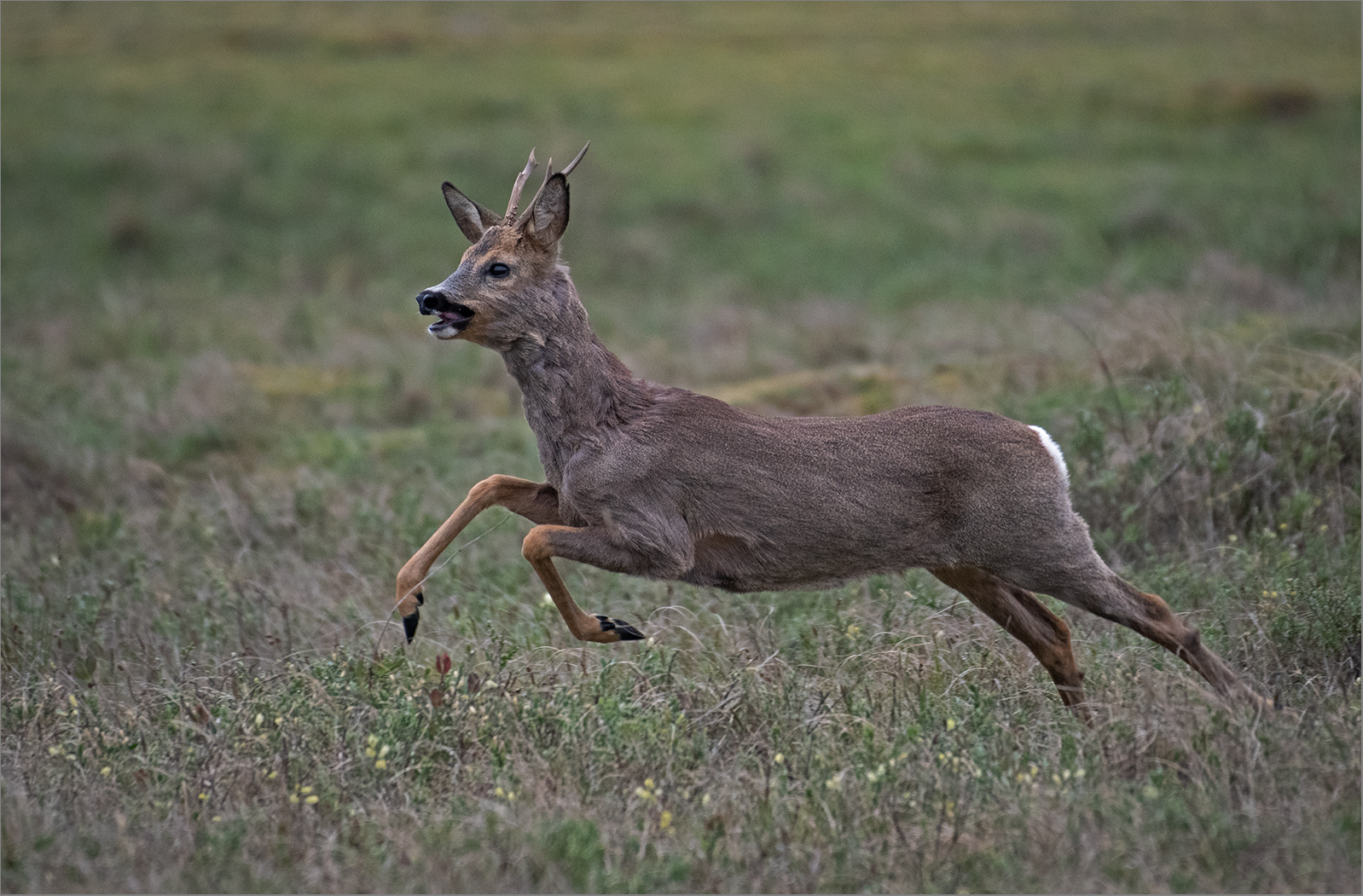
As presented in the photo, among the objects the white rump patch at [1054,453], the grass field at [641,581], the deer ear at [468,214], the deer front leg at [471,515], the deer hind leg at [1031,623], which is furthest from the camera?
the deer ear at [468,214]

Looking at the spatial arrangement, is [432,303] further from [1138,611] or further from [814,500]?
[1138,611]

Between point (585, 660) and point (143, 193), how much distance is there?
1555 cm

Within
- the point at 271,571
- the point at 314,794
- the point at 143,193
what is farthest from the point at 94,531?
the point at 143,193

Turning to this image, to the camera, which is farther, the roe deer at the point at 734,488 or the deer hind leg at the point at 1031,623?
the deer hind leg at the point at 1031,623

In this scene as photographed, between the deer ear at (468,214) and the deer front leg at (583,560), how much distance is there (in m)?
1.43

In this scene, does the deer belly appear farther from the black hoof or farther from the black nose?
the black nose

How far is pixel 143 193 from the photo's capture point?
64.2ft

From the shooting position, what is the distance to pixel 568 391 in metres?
5.71

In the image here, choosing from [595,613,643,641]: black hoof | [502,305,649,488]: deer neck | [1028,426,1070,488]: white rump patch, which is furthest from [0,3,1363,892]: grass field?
[502,305,649,488]: deer neck

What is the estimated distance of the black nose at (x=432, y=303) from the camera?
18.4 ft

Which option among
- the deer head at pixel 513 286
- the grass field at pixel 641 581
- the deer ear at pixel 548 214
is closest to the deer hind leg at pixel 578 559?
the grass field at pixel 641 581

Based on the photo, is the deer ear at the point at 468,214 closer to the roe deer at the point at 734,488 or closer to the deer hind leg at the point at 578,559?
the roe deer at the point at 734,488

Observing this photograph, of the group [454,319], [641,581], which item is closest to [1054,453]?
[454,319]

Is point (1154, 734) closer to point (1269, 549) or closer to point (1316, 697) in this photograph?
point (1316, 697)
